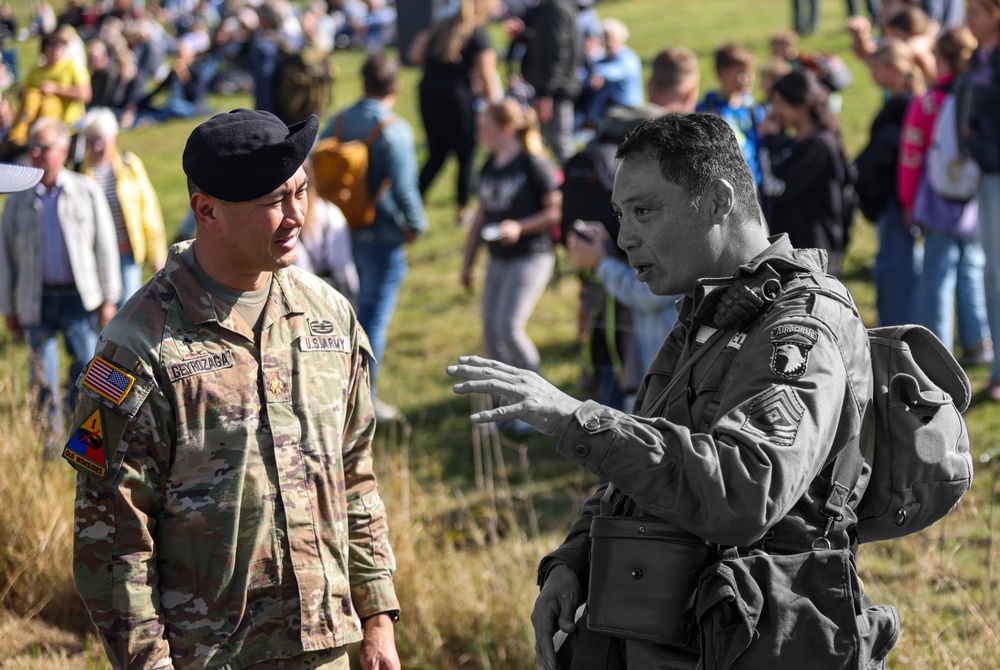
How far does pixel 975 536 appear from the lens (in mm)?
4961

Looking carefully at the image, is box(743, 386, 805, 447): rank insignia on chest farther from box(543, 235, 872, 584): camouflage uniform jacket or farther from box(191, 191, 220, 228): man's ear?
box(191, 191, 220, 228): man's ear

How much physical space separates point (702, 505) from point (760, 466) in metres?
0.12

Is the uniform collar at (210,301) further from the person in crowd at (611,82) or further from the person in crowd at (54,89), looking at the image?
the person in crowd at (54,89)

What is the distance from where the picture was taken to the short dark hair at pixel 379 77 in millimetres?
7594

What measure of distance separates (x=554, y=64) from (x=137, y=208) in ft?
16.2

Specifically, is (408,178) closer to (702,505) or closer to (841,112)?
(702,505)

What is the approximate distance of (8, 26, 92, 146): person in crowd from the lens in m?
11.7

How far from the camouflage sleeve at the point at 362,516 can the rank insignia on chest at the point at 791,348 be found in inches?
51.5

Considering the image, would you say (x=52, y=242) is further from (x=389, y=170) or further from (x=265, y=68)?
(x=265, y=68)

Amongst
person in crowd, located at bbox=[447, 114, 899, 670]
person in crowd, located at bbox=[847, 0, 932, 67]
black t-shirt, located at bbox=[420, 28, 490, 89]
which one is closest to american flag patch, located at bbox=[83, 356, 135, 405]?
person in crowd, located at bbox=[447, 114, 899, 670]

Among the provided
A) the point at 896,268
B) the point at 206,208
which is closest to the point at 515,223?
the point at 896,268

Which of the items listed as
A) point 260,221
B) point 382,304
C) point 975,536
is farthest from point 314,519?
point 382,304

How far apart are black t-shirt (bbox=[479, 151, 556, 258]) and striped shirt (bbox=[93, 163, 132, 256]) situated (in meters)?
2.35

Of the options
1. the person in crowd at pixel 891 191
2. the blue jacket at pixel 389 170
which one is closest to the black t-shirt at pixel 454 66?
the blue jacket at pixel 389 170
